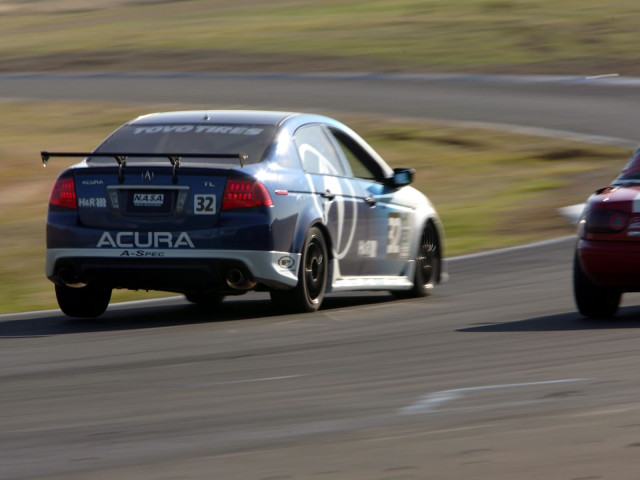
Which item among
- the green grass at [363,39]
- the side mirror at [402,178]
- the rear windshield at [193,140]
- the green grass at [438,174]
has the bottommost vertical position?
the green grass at [363,39]

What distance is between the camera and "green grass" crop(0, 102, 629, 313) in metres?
14.4

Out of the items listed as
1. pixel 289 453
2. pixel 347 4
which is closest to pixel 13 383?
pixel 289 453

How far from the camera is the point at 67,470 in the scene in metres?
5.20

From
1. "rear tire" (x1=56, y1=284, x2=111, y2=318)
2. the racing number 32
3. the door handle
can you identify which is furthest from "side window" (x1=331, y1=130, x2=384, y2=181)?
"rear tire" (x1=56, y1=284, x2=111, y2=318)

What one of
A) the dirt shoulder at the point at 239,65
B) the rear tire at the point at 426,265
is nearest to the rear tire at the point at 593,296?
the rear tire at the point at 426,265

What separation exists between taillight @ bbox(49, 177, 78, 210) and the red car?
321 centimetres

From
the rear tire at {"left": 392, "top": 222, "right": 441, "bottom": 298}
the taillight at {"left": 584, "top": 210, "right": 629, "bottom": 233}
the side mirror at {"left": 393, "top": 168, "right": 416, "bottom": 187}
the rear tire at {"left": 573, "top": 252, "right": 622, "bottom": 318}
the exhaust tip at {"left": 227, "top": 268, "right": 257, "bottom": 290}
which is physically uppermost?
the taillight at {"left": 584, "top": 210, "right": 629, "bottom": 233}

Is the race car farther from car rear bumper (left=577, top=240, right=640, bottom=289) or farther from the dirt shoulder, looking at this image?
the dirt shoulder

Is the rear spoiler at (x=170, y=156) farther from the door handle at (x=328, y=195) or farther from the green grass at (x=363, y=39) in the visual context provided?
the green grass at (x=363, y=39)

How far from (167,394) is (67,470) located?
4.98ft

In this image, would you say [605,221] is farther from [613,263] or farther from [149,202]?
[149,202]

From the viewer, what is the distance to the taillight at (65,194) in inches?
369

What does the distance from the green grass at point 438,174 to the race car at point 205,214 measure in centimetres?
212

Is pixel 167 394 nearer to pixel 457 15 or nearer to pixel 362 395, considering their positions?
pixel 362 395
